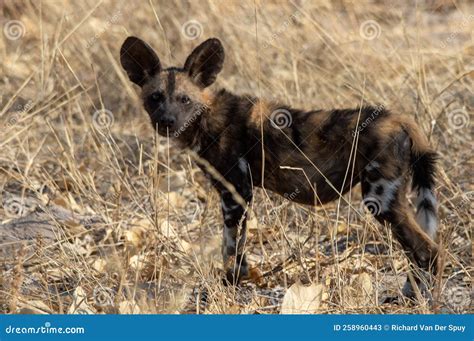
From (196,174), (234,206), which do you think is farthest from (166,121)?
(196,174)

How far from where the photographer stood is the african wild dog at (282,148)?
17.0ft

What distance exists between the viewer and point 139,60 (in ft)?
19.9

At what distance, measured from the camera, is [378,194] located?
17.0 feet

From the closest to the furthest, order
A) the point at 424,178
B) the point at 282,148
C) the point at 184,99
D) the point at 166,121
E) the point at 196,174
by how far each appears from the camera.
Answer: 1. the point at 424,178
2. the point at 282,148
3. the point at 166,121
4. the point at 184,99
5. the point at 196,174

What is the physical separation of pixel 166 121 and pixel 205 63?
56cm

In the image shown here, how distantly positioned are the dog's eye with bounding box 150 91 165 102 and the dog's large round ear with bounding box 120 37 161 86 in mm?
190

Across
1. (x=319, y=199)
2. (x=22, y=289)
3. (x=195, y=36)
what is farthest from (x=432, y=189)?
(x=195, y=36)

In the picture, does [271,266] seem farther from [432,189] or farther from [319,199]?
[432,189]

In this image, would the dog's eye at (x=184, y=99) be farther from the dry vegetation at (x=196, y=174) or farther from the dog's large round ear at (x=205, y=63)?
the dry vegetation at (x=196, y=174)

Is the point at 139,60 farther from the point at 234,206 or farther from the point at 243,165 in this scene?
the point at 234,206

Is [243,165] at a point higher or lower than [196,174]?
higher

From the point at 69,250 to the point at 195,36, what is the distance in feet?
14.6

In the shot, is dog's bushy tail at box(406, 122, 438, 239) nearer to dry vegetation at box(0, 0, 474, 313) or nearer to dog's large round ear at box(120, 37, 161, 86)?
dry vegetation at box(0, 0, 474, 313)

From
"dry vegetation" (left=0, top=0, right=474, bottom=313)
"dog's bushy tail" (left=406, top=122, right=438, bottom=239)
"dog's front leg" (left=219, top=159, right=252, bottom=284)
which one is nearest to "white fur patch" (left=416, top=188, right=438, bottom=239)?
"dog's bushy tail" (left=406, top=122, right=438, bottom=239)
